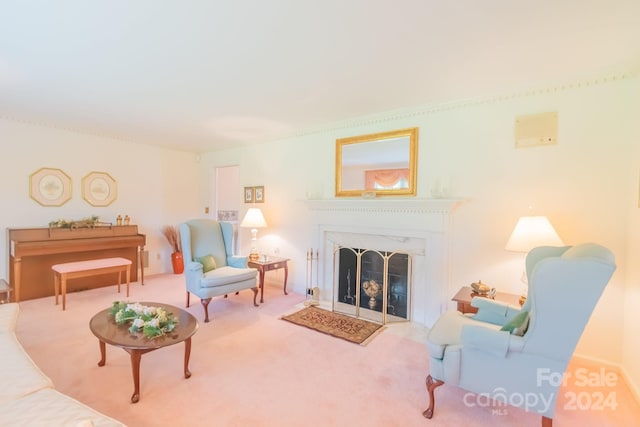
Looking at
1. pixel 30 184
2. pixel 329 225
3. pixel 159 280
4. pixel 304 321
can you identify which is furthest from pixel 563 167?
pixel 30 184

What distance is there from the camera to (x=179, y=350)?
2.56 meters

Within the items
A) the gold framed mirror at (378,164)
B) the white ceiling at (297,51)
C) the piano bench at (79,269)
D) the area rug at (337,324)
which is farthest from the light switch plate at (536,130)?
the piano bench at (79,269)

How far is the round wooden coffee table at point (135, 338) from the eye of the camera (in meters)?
1.87

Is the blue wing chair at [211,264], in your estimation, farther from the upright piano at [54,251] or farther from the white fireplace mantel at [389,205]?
the upright piano at [54,251]

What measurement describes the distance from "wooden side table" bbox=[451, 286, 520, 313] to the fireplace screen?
0.72m

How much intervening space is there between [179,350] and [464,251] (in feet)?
9.30

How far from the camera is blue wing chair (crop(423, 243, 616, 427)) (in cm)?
143

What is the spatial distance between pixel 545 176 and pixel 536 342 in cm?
167

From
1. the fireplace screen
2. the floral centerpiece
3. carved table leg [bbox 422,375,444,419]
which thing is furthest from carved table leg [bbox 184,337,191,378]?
the fireplace screen

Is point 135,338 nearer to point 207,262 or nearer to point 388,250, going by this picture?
point 207,262

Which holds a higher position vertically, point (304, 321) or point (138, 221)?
point (138, 221)

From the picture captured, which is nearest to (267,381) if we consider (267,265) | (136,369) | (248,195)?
(136,369)

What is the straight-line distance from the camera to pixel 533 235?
7.64 feet

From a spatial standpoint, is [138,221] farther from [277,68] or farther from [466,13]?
[466,13]
